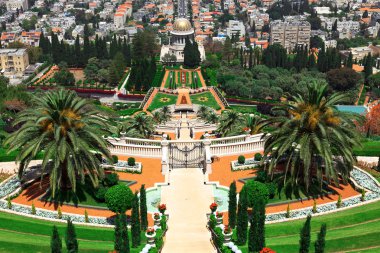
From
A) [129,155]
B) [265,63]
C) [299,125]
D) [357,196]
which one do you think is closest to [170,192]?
[129,155]

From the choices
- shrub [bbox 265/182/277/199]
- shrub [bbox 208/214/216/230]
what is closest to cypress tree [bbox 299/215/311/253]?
shrub [bbox 208/214/216/230]

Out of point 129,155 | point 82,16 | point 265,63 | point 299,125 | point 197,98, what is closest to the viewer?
point 299,125

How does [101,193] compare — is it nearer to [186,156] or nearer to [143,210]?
[143,210]

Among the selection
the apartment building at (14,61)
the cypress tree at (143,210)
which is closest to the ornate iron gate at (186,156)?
the cypress tree at (143,210)

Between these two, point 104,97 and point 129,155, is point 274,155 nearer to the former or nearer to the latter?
point 129,155

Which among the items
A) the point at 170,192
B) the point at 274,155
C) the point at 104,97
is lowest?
the point at 104,97

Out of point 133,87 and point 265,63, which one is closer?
point 133,87

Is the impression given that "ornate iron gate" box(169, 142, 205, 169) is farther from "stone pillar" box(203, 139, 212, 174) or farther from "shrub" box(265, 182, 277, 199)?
"shrub" box(265, 182, 277, 199)
